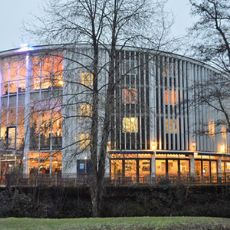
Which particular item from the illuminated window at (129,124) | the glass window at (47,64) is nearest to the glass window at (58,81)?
the glass window at (47,64)

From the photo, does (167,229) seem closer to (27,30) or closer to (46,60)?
(46,60)

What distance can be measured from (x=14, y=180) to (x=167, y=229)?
1596 cm

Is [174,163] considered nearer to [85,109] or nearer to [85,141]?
[85,141]

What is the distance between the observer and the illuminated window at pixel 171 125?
146 ft

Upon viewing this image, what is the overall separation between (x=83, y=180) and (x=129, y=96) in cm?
1036

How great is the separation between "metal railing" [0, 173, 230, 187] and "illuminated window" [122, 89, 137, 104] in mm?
9547

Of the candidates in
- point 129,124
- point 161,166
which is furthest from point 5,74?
point 129,124

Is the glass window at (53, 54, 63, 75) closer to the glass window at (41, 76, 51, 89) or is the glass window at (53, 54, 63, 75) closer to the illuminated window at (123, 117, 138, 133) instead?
the glass window at (41, 76, 51, 89)

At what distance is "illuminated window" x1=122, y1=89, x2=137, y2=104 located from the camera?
55.4ft

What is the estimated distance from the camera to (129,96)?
17172mm

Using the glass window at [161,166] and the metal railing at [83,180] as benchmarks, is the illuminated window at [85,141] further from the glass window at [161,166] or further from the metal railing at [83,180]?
the glass window at [161,166]

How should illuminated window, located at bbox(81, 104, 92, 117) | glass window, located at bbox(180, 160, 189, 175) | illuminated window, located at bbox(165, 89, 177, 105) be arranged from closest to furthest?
illuminated window, located at bbox(81, 104, 92, 117) → illuminated window, located at bbox(165, 89, 177, 105) → glass window, located at bbox(180, 160, 189, 175)

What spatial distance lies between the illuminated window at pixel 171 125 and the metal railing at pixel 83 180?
17329 mm

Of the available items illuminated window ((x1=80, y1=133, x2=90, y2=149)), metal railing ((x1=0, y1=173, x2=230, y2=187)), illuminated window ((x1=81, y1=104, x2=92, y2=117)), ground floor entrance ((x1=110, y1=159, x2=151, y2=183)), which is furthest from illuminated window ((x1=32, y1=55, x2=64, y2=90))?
metal railing ((x1=0, y1=173, x2=230, y2=187))
